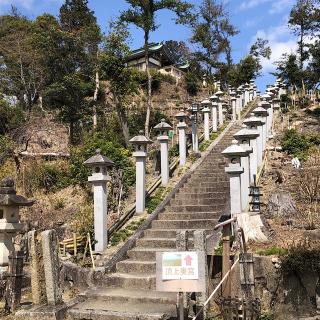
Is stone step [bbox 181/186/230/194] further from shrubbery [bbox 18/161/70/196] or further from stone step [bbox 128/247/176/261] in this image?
shrubbery [bbox 18/161/70/196]

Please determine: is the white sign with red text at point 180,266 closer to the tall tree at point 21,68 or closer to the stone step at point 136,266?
the stone step at point 136,266

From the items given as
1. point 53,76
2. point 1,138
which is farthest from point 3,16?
point 1,138

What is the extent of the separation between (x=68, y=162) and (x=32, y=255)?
35.5 ft

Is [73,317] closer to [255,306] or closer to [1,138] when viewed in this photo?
[255,306]

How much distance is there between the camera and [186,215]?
1116cm

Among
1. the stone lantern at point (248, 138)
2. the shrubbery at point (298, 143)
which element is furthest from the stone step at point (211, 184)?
the shrubbery at point (298, 143)

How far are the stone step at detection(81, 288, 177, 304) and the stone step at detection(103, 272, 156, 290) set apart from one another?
0.15 m

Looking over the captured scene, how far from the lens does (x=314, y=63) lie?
29.8 m

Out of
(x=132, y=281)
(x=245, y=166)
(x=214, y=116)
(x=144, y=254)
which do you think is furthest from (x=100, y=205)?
(x=214, y=116)

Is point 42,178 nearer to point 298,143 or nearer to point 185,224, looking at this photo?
point 185,224

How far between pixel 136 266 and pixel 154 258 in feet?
1.52

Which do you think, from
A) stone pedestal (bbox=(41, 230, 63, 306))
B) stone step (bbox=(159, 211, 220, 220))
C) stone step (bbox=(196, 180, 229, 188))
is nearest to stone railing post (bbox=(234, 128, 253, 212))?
stone step (bbox=(159, 211, 220, 220))

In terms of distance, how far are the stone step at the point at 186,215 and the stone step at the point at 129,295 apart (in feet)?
10.0

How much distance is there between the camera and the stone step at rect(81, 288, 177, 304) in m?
7.79
